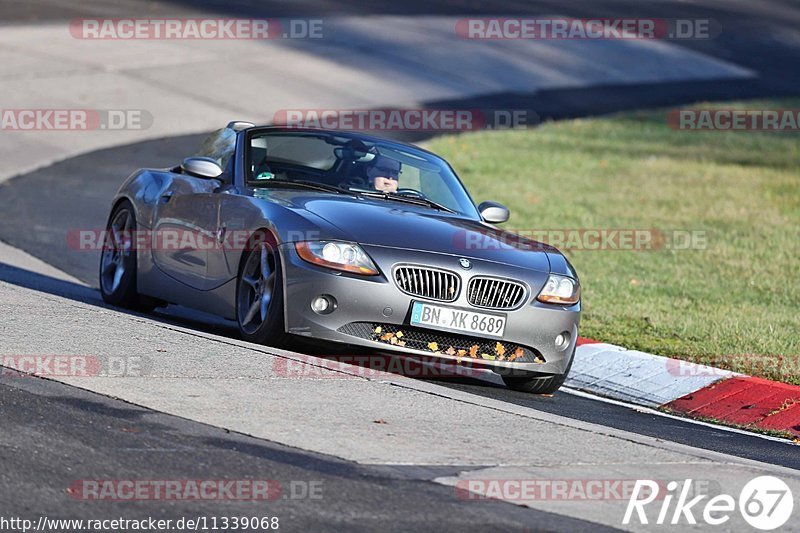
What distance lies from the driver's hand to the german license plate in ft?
4.81

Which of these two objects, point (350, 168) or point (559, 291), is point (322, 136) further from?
point (559, 291)

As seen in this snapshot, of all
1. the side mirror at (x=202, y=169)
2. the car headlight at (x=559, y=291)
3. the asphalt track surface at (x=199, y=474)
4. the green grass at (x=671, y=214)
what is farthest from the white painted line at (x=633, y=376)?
the asphalt track surface at (x=199, y=474)

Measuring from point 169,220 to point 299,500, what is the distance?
4733mm

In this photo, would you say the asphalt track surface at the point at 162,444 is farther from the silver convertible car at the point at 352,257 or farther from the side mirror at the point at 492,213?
the side mirror at the point at 492,213

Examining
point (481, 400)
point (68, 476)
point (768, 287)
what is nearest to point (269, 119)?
point (768, 287)

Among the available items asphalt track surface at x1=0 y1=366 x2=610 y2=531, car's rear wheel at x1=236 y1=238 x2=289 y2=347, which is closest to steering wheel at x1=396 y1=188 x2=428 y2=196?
car's rear wheel at x1=236 y1=238 x2=289 y2=347

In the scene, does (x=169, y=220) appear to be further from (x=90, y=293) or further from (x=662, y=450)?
(x=662, y=450)

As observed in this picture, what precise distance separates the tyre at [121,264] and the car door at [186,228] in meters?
0.42

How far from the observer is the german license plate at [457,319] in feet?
27.6

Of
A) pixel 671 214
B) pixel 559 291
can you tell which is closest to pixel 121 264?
pixel 559 291

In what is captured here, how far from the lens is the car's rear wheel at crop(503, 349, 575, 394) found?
30.2 ft

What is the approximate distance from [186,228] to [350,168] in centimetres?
112

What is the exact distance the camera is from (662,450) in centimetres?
712

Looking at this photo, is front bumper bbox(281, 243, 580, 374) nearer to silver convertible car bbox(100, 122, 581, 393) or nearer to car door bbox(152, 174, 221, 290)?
silver convertible car bbox(100, 122, 581, 393)
